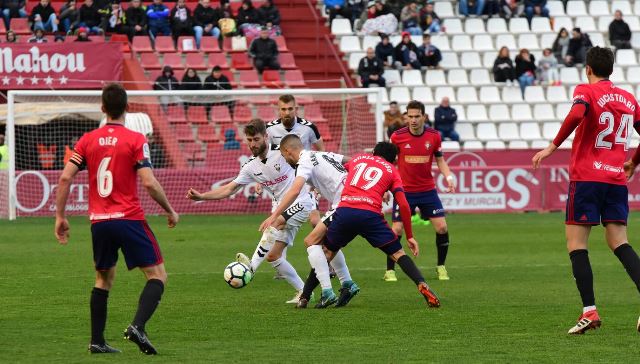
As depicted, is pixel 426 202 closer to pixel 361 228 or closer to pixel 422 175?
pixel 422 175

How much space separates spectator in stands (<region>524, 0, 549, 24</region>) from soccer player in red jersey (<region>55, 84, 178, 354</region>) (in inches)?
1182

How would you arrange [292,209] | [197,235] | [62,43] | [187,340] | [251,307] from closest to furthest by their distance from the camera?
[187,340], [251,307], [292,209], [197,235], [62,43]

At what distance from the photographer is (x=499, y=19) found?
122ft

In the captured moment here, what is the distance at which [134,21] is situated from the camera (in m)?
32.7

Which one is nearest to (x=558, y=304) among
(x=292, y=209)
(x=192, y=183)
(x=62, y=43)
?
(x=292, y=209)

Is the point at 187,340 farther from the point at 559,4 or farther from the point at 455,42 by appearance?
the point at 559,4

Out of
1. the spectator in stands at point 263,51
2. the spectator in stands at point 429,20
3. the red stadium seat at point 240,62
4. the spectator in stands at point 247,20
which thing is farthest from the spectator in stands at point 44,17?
the spectator in stands at point 429,20

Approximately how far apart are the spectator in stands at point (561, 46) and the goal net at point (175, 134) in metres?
8.85

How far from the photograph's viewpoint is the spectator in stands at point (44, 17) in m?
31.5

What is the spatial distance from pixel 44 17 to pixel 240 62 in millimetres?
5391

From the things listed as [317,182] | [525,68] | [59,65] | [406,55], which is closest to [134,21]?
[59,65]

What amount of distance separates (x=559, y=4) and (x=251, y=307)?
2836cm

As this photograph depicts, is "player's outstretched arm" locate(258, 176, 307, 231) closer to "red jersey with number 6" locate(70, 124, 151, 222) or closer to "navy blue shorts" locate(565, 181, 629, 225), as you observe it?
"red jersey with number 6" locate(70, 124, 151, 222)

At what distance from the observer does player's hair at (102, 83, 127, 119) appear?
893 centimetres
